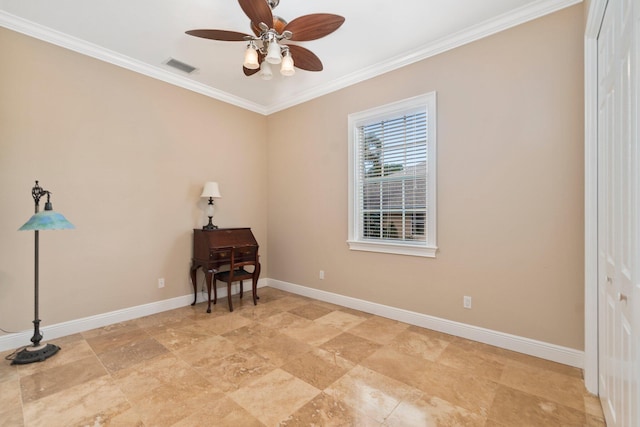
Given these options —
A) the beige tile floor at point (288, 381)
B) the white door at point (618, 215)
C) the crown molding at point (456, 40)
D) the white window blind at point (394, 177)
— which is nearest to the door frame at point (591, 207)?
the white door at point (618, 215)

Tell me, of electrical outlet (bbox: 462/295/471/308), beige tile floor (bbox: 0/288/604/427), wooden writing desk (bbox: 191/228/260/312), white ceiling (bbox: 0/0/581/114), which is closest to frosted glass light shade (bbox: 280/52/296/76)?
white ceiling (bbox: 0/0/581/114)

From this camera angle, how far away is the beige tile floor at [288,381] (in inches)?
64.7

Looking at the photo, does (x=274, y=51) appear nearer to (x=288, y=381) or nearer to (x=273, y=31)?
(x=273, y=31)

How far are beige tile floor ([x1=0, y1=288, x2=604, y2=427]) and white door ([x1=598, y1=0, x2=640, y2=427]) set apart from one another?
0.49 metres

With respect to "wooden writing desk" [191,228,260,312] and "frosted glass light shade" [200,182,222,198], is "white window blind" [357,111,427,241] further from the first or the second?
"frosted glass light shade" [200,182,222,198]

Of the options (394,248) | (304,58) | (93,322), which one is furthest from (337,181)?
(93,322)

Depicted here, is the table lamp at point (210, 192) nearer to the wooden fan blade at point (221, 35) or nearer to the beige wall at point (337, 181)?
the beige wall at point (337, 181)

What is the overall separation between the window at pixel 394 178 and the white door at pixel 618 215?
1.27 metres

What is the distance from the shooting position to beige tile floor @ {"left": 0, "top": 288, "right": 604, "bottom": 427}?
164 centimetres

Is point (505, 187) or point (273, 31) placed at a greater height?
point (273, 31)

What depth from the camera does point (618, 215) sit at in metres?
1.33

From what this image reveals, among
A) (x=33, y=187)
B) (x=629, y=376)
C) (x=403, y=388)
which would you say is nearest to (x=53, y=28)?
(x=33, y=187)

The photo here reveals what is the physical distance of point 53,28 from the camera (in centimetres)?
256

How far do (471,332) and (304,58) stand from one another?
2868 mm
